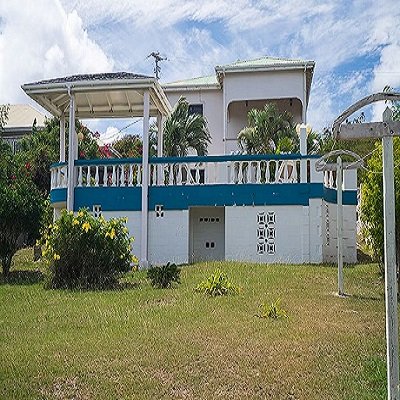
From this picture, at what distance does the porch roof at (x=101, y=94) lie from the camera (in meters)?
14.1

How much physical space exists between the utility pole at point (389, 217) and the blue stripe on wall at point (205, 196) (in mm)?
9085

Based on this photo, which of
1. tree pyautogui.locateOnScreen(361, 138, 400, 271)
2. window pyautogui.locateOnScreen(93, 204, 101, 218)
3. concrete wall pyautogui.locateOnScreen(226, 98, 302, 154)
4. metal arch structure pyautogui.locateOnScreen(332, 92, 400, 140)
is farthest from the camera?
concrete wall pyautogui.locateOnScreen(226, 98, 302, 154)

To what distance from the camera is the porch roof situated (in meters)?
14.1

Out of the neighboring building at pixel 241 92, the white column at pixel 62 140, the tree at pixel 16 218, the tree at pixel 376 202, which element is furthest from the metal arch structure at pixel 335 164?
the neighboring building at pixel 241 92

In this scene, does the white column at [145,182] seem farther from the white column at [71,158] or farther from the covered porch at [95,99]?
the white column at [71,158]

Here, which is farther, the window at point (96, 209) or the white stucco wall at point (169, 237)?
the window at point (96, 209)

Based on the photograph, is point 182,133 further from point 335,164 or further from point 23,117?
point 23,117

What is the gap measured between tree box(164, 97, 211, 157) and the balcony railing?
6061mm

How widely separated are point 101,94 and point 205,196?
13.1ft

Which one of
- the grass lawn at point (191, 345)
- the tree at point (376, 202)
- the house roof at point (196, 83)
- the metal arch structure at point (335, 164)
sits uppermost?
the house roof at point (196, 83)

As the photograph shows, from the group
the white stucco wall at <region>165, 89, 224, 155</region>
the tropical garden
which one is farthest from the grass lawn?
the white stucco wall at <region>165, 89, 224, 155</region>

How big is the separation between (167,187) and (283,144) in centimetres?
415

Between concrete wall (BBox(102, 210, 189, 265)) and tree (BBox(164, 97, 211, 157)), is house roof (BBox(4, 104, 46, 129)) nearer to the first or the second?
tree (BBox(164, 97, 211, 157))

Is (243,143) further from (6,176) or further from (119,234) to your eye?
(119,234)
